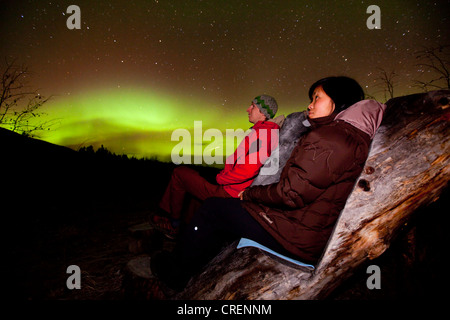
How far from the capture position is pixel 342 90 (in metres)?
1.80

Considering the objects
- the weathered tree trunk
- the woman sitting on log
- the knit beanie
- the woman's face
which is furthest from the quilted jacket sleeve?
the knit beanie

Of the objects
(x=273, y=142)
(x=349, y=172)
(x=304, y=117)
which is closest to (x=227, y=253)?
(x=349, y=172)

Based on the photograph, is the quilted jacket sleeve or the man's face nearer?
the quilted jacket sleeve

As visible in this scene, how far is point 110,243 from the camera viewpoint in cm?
442

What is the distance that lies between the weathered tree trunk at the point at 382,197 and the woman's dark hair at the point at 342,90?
38cm

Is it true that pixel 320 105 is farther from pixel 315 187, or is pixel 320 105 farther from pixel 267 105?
pixel 267 105

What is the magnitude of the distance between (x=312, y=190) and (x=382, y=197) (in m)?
0.61

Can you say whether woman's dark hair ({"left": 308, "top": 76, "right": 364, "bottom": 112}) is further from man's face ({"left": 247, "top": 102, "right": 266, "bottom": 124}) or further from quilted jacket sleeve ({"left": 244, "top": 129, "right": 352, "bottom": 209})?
man's face ({"left": 247, "top": 102, "right": 266, "bottom": 124})

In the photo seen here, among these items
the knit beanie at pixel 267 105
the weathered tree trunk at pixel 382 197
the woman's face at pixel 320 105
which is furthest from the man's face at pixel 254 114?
the weathered tree trunk at pixel 382 197

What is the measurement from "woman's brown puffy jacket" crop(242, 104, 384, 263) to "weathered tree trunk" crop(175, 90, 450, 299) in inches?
4.6

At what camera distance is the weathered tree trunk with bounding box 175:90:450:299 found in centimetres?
146

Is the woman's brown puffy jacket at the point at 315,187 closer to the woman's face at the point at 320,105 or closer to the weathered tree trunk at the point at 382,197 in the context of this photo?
the weathered tree trunk at the point at 382,197

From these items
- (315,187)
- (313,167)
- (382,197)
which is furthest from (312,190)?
(382,197)

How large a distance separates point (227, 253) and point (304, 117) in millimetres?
1986
